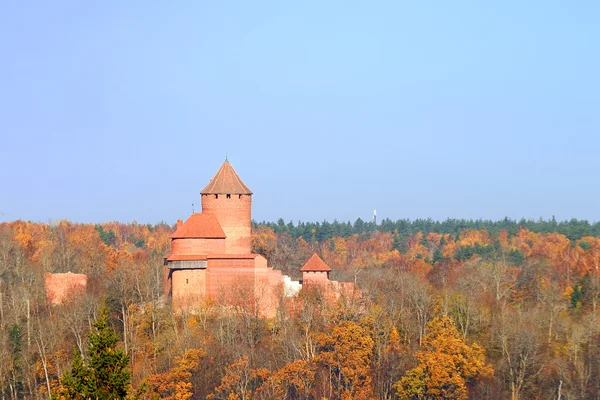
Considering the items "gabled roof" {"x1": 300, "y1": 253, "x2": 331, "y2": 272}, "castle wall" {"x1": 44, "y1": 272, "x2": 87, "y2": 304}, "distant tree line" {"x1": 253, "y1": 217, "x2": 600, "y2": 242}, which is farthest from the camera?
"distant tree line" {"x1": 253, "y1": 217, "x2": 600, "y2": 242}

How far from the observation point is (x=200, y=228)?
182ft

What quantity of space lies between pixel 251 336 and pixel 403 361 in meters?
6.86

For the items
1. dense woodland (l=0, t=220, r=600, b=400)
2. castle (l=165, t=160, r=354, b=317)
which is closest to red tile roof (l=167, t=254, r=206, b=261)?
castle (l=165, t=160, r=354, b=317)

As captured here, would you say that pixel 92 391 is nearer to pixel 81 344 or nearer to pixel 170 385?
pixel 170 385

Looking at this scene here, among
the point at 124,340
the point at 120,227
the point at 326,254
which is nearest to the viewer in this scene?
the point at 124,340

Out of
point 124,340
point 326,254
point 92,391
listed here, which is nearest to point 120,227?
point 326,254

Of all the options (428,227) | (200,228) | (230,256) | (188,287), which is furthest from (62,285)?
(428,227)

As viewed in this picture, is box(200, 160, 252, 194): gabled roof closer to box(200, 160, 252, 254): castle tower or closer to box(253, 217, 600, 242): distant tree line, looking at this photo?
box(200, 160, 252, 254): castle tower

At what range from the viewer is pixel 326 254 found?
365 feet

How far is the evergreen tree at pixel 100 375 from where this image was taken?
66.6 feet

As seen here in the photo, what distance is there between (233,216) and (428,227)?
9589cm

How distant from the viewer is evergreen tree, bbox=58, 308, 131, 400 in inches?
799

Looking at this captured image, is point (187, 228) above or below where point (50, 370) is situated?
above

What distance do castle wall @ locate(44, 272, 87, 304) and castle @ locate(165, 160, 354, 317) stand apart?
193 inches
